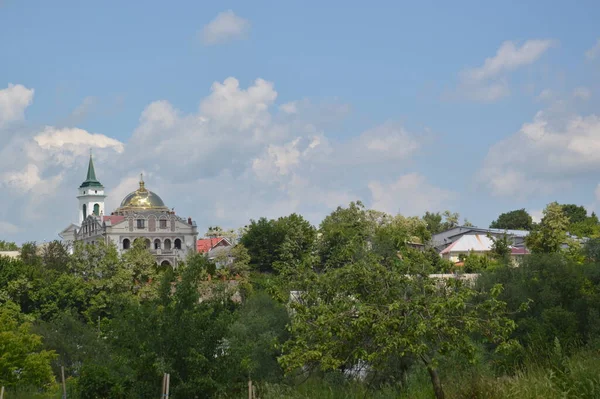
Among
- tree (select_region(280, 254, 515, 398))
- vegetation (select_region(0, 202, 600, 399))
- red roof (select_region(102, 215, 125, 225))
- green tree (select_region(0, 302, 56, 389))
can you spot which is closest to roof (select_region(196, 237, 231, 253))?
red roof (select_region(102, 215, 125, 225))

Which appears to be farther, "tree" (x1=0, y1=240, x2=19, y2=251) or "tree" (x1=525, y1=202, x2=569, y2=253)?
"tree" (x1=0, y1=240, x2=19, y2=251)

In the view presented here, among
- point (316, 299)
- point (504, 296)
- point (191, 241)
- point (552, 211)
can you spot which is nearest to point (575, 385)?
point (316, 299)

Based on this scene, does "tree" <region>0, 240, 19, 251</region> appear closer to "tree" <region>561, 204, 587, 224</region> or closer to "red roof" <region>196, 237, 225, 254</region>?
"red roof" <region>196, 237, 225, 254</region>

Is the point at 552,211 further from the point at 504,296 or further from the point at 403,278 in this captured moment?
the point at 403,278

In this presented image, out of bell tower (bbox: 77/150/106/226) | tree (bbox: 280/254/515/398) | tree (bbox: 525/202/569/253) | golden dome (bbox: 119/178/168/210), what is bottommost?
tree (bbox: 280/254/515/398)

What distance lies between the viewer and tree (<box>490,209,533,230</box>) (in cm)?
12988

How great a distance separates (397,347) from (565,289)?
25150 millimetres

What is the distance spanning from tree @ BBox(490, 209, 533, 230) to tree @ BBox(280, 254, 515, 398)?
114334 mm

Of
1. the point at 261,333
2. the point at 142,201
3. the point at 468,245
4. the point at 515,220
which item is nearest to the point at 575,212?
the point at 515,220

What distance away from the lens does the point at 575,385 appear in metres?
13.9

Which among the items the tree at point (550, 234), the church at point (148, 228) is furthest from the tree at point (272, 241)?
the church at point (148, 228)

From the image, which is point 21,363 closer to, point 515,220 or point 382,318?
point 382,318

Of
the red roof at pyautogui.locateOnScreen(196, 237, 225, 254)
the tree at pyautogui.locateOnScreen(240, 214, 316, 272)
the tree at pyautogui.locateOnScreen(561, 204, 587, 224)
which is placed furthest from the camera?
the tree at pyautogui.locateOnScreen(561, 204, 587, 224)

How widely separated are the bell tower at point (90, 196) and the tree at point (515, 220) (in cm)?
6165
